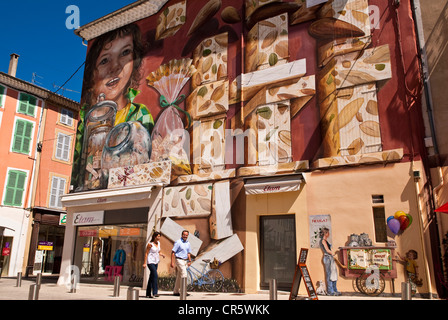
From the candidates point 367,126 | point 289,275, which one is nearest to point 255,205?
point 289,275

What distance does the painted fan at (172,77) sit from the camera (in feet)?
49.6

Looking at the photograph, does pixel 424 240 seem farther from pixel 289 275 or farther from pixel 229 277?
pixel 229 277

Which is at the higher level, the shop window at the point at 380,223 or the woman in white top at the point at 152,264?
the shop window at the point at 380,223

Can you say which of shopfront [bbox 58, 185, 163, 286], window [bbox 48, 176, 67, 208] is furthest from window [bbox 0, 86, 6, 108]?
shopfront [bbox 58, 185, 163, 286]

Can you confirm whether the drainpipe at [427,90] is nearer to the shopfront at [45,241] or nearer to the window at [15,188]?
the shopfront at [45,241]

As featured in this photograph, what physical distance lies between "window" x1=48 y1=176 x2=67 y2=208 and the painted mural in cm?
840

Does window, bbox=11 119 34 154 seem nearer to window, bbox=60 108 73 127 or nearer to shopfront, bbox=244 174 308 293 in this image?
window, bbox=60 108 73 127

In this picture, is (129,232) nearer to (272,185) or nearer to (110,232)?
(110,232)

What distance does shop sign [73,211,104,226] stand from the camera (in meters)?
15.7

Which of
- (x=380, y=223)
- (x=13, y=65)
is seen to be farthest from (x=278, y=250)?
(x=13, y=65)

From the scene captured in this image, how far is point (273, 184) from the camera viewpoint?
11.7 metres

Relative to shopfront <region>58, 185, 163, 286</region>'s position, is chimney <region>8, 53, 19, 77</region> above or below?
above

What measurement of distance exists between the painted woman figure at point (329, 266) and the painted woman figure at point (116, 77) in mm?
7838

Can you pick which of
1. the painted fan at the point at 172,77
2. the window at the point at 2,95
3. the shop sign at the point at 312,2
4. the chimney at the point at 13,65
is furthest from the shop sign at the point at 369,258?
the chimney at the point at 13,65
